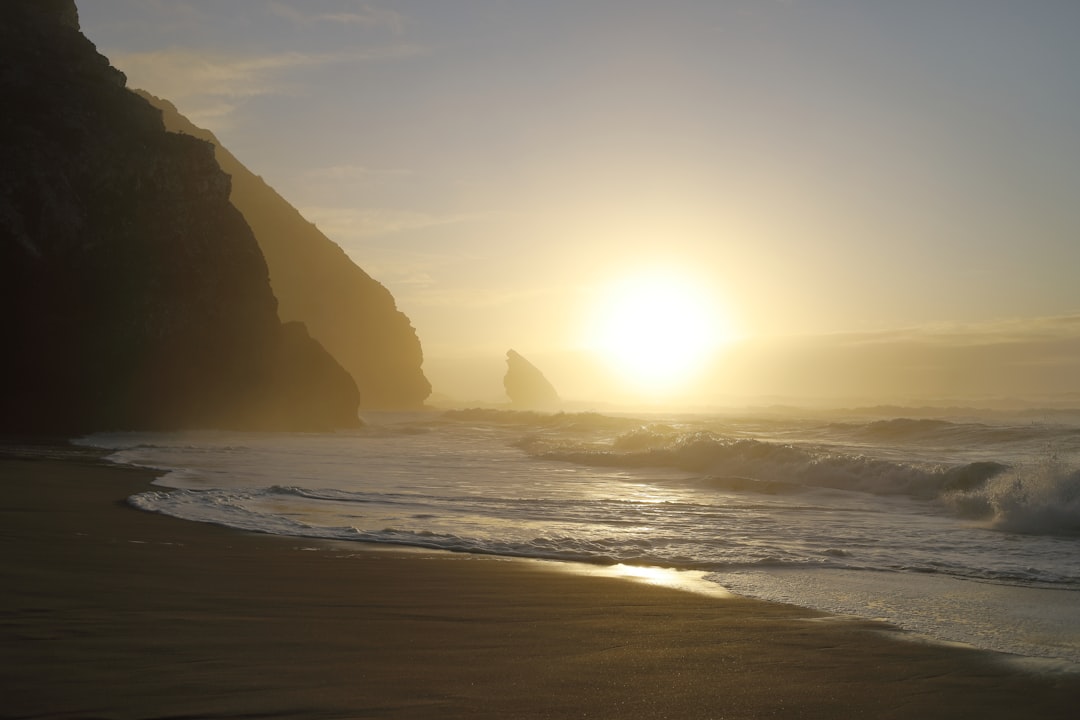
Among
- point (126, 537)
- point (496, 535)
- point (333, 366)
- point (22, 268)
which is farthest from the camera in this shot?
point (333, 366)

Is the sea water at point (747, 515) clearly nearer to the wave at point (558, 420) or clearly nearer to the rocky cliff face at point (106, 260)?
the rocky cliff face at point (106, 260)

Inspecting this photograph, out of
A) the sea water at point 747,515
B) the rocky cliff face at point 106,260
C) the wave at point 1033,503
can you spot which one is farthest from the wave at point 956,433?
the rocky cliff face at point 106,260

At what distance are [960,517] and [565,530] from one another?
21.8 ft

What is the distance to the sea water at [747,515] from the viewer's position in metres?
6.60

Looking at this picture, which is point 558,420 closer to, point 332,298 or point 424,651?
point 332,298

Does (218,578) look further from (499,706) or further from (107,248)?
(107,248)

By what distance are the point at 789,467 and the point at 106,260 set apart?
27240 mm

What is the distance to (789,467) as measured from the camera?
1828cm

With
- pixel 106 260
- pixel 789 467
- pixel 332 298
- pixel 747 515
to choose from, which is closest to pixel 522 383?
pixel 332 298

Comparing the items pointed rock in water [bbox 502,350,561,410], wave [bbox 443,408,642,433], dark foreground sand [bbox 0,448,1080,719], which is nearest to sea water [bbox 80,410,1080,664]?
dark foreground sand [bbox 0,448,1080,719]

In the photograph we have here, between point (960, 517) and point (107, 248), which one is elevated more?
point (107, 248)

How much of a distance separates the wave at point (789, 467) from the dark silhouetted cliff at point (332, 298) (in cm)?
5615

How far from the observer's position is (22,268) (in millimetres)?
29859

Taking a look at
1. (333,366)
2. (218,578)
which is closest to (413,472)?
Answer: (218,578)
